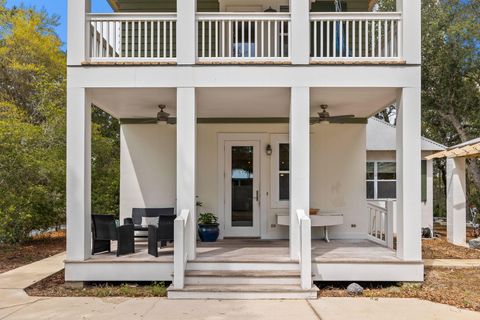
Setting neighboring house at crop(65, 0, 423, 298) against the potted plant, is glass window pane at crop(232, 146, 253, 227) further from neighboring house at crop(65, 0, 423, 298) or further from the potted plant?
neighboring house at crop(65, 0, 423, 298)

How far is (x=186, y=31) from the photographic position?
6.62 meters

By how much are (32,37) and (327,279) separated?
14456mm

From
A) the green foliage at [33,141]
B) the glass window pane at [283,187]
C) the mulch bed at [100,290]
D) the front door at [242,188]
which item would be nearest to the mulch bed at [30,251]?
the green foliage at [33,141]

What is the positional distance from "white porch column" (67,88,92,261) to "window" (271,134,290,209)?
4250mm

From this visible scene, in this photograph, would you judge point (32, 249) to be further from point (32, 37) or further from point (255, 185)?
point (32, 37)

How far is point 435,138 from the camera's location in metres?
19.8

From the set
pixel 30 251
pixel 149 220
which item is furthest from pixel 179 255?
pixel 30 251

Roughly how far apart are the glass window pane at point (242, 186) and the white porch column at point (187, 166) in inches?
113

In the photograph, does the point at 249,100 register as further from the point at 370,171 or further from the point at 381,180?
the point at 381,180

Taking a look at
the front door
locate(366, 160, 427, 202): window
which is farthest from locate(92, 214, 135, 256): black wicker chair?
locate(366, 160, 427, 202): window

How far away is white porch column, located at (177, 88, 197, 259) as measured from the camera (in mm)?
6508

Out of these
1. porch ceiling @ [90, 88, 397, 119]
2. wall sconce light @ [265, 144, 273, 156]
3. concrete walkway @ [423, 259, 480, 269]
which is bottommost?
concrete walkway @ [423, 259, 480, 269]

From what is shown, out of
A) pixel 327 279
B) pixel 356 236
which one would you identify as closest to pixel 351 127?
pixel 356 236

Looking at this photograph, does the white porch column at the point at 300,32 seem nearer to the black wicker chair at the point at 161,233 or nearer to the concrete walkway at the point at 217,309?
the black wicker chair at the point at 161,233
